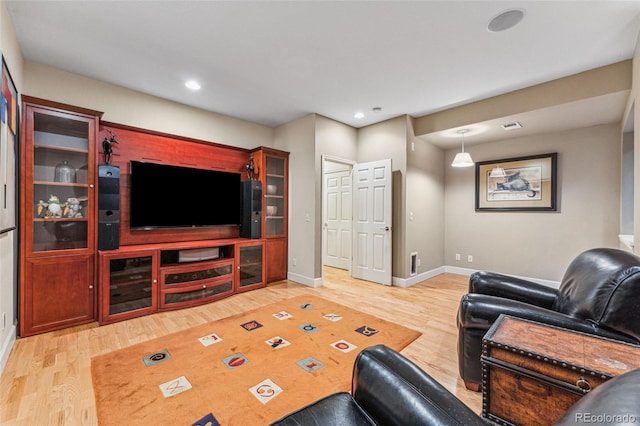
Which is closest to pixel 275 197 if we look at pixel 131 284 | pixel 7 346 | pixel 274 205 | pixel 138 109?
pixel 274 205

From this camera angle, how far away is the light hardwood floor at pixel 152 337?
168 centimetres

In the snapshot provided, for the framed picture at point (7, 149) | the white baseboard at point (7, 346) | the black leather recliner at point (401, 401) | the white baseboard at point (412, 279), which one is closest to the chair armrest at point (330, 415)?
the black leather recliner at point (401, 401)

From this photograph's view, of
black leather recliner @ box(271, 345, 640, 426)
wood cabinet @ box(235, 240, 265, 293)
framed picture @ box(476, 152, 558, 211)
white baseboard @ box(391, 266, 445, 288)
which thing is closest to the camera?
black leather recliner @ box(271, 345, 640, 426)

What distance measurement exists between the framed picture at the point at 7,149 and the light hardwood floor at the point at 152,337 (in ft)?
3.47

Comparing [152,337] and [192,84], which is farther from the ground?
[192,84]

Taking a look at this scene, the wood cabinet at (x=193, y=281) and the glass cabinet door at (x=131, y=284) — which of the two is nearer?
the glass cabinet door at (x=131, y=284)

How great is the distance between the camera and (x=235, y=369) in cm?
205

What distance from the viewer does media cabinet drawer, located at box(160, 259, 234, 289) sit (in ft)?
10.7

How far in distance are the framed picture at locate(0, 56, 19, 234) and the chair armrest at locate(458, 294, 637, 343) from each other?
3.16 m

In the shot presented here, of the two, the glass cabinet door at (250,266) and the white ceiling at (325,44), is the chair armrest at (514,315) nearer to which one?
the white ceiling at (325,44)

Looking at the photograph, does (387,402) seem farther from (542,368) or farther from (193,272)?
(193,272)

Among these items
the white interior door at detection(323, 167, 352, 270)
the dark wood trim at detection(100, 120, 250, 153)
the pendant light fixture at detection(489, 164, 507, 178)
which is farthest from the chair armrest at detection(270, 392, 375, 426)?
the pendant light fixture at detection(489, 164, 507, 178)

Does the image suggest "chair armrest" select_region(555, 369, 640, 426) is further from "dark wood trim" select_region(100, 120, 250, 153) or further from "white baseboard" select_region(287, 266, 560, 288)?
"dark wood trim" select_region(100, 120, 250, 153)

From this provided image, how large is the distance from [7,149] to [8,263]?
96cm
